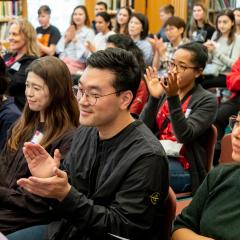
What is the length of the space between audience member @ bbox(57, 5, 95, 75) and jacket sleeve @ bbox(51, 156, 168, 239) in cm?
412

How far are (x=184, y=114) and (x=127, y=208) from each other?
1.18 meters

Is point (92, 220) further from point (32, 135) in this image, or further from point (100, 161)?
point (32, 135)

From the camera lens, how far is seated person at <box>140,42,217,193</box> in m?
2.51

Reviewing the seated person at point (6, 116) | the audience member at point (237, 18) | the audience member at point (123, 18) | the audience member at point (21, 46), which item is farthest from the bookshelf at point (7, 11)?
the seated person at point (6, 116)

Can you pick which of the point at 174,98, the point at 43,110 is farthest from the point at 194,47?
the point at 43,110

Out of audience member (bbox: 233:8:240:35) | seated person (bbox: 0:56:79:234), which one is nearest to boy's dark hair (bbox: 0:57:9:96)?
seated person (bbox: 0:56:79:234)

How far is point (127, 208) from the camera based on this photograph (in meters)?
1.53

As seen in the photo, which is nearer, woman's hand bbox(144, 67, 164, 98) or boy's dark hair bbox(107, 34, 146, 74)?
woman's hand bbox(144, 67, 164, 98)

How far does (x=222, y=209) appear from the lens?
1.49 m

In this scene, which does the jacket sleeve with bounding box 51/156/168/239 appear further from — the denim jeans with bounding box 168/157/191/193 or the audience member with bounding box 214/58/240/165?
the audience member with bounding box 214/58/240/165

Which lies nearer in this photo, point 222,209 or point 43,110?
point 222,209

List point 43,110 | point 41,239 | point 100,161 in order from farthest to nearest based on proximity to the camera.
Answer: point 43,110 → point 41,239 → point 100,161

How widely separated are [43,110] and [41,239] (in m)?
0.72

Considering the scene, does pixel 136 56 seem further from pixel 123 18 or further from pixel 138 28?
pixel 123 18
